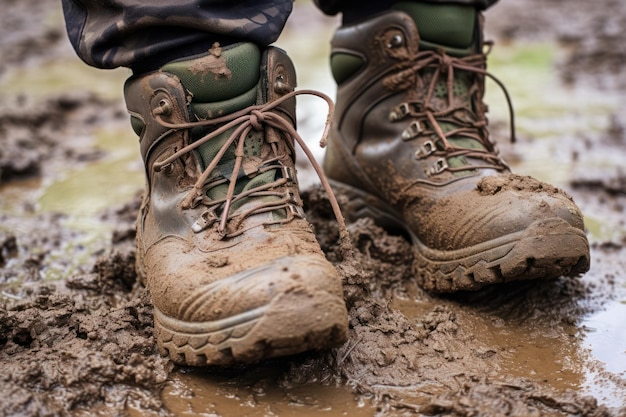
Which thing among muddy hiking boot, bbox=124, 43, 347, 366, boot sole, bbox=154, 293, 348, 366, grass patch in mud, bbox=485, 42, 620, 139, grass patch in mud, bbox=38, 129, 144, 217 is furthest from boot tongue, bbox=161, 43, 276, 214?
grass patch in mud, bbox=485, 42, 620, 139

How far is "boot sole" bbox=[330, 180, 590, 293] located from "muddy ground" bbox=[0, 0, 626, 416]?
90 millimetres

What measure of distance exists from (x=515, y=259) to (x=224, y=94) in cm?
75

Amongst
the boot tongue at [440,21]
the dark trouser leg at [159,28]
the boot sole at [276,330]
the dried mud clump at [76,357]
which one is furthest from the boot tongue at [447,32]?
the dried mud clump at [76,357]

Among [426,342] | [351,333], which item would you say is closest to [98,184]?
→ [351,333]

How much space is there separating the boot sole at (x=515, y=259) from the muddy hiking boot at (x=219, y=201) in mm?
405

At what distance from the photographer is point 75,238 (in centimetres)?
224

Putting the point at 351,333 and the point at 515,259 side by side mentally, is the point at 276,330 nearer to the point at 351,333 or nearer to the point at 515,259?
the point at 351,333

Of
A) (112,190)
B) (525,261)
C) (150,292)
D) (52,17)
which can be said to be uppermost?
(525,261)

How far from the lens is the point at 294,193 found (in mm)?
1562

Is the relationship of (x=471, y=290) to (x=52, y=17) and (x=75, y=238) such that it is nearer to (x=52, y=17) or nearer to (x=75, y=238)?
(x=75, y=238)

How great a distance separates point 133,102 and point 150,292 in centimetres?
44

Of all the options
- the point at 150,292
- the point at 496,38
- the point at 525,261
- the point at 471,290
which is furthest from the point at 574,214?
the point at 496,38

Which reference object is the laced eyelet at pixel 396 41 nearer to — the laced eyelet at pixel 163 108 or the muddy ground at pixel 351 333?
the muddy ground at pixel 351 333

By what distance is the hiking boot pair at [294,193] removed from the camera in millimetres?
1290
